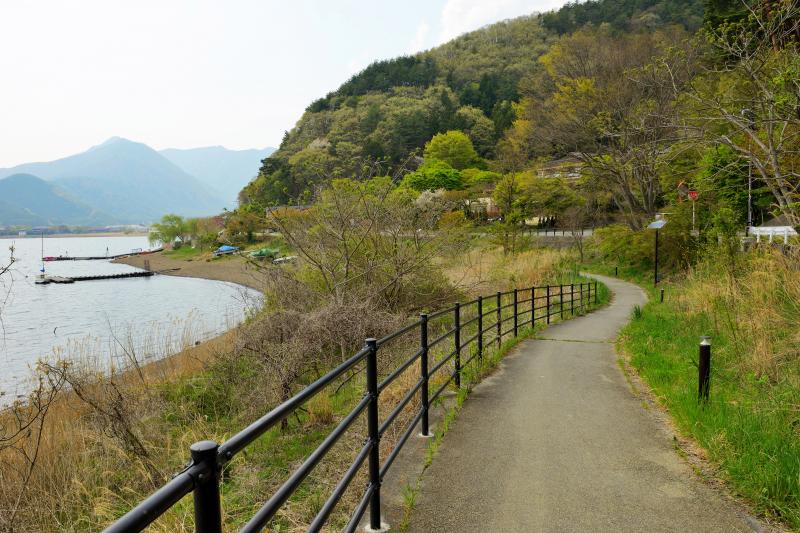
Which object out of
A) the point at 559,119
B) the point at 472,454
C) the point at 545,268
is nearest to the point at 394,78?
the point at 559,119

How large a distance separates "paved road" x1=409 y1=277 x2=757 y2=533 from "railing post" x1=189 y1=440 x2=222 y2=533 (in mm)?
2615

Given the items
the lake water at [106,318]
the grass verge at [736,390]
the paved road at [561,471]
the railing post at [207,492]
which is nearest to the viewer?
the railing post at [207,492]

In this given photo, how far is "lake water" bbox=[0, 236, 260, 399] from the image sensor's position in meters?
16.3

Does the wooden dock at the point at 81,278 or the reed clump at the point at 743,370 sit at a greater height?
the reed clump at the point at 743,370

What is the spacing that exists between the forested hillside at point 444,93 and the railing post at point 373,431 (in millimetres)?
60519

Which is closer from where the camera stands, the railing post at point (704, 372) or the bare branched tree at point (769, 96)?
the railing post at point (704, 372)

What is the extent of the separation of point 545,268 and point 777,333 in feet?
61.8

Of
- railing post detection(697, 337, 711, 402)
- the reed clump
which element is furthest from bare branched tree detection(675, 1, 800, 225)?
railing post detection(697, 337, 711, 402)

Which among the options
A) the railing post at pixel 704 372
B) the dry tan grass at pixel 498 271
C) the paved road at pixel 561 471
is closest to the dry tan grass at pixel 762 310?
the railing post at pixel 704 372

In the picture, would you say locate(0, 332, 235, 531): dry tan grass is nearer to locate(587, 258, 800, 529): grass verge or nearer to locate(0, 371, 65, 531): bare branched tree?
locate(0, 371, 65, 531): bare branched tree

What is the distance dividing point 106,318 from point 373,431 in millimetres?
20243

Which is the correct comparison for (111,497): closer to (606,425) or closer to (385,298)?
(606,425)

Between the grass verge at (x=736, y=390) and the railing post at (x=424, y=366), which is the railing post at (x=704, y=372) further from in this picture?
the railing post at (x=424, y=366)

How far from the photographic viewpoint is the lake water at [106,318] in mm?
16281
